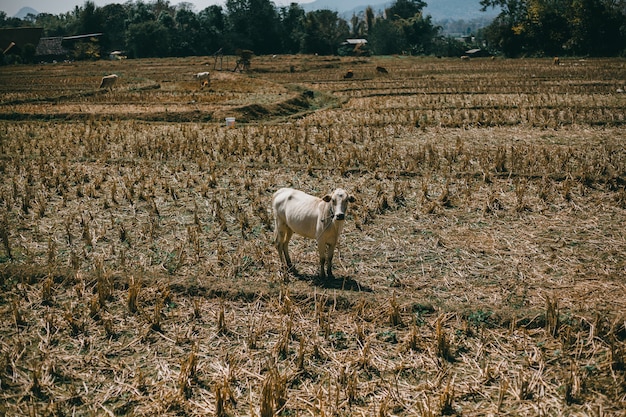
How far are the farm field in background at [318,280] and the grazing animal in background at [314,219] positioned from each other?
27 centimetres

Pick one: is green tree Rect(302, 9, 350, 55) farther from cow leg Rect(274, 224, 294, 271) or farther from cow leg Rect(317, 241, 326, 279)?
cow leg Rect(317, 241, 326, 279)

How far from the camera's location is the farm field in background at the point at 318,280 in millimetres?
3812

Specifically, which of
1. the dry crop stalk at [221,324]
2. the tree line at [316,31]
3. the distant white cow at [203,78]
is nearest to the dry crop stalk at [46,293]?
the dry crop stalk at [221,324]

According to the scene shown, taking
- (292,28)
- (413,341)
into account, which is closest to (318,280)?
(413,341)

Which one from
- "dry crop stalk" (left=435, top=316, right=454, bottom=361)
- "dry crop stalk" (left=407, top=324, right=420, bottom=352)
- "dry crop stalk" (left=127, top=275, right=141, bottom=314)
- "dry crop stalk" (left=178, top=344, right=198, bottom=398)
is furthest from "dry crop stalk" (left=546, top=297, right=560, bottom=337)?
"dry crop stalk" (left=127, top=275, right=141, bottom=314)

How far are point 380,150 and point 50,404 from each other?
27.1 feet

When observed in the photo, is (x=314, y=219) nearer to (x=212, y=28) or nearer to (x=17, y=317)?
(x=17, y=317)

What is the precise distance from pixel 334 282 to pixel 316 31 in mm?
53483

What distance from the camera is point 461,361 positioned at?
413 cm

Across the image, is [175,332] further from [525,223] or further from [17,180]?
[17,180]

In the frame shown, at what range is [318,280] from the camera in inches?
215

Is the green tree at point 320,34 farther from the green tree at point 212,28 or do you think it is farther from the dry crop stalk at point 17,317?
the dry crop stalk at point 17,317

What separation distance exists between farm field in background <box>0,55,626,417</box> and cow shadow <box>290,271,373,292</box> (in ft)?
0.13

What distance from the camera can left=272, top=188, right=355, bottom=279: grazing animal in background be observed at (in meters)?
4.98
